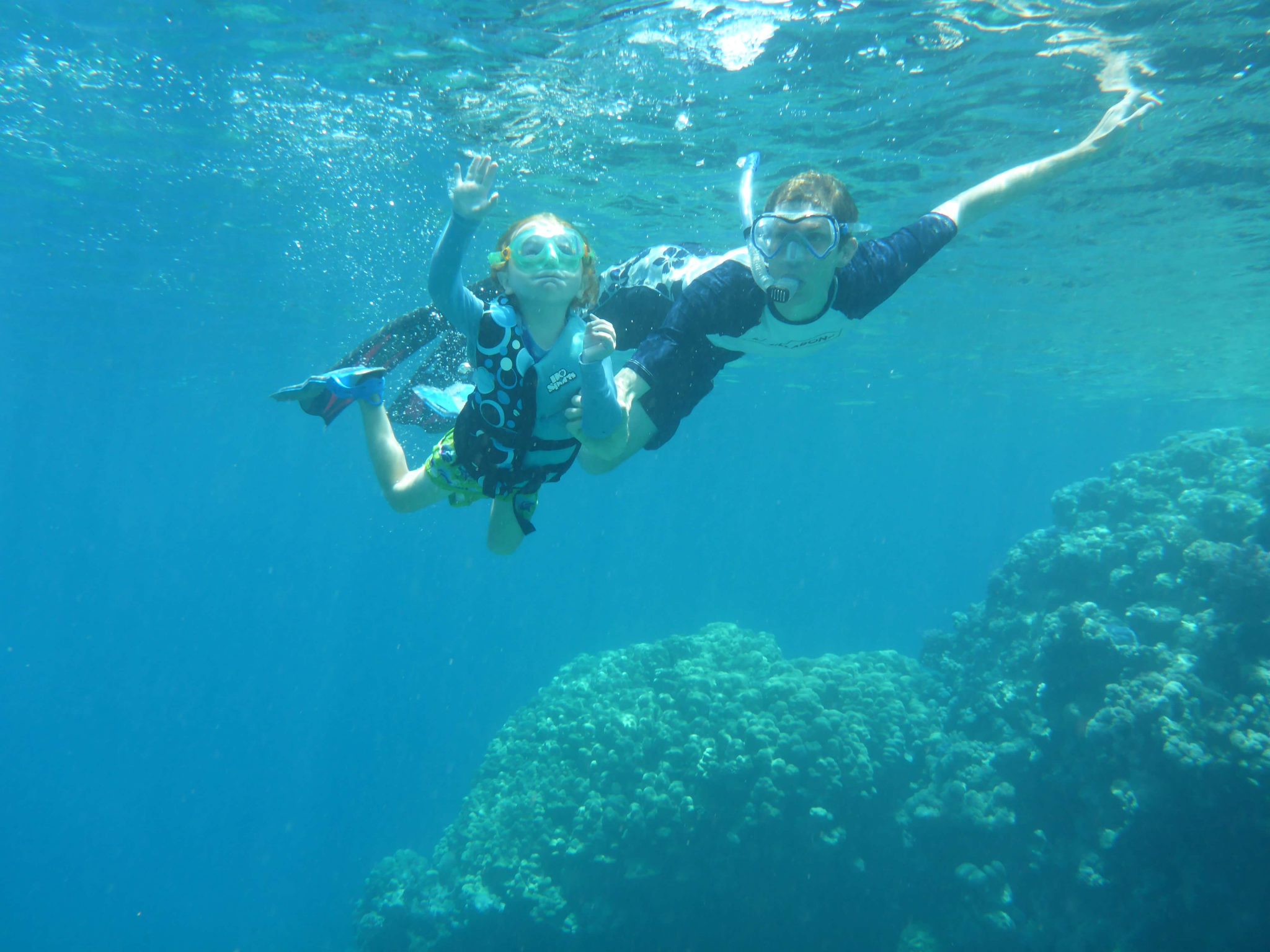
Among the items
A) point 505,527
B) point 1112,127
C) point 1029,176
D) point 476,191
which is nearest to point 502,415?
point 476,191

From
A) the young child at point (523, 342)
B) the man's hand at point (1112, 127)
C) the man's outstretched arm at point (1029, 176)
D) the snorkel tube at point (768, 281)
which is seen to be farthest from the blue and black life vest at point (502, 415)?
the man's hand at point (1112, 127)

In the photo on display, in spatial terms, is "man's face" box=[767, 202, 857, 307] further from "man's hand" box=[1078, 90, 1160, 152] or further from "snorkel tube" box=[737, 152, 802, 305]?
"man's hand" box=[1078, 90, 1160, 152]

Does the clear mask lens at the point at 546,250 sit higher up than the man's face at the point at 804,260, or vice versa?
the clear mask lens at the point at 546,250

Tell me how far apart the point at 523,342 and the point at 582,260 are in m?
0.58

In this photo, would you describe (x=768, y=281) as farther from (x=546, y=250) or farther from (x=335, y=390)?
(x=335, y=390)

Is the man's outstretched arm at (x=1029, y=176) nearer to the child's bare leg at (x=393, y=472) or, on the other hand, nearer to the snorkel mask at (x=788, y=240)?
the snorkel mask at (x=788, y=240)

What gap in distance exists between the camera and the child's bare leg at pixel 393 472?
4.75 meters

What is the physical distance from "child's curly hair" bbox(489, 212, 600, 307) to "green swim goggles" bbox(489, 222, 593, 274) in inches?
1.0

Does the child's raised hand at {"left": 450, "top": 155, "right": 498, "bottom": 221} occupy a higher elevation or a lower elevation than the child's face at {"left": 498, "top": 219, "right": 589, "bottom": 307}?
higher

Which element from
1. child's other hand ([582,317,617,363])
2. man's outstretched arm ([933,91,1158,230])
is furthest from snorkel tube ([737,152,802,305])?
man's outstretched arm ([933,91,1158,230])

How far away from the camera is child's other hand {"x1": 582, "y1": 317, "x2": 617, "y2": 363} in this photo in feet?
9.56

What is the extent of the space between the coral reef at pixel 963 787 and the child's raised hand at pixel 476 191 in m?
9.15

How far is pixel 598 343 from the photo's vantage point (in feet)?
9.64

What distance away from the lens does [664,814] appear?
10.1 meters
